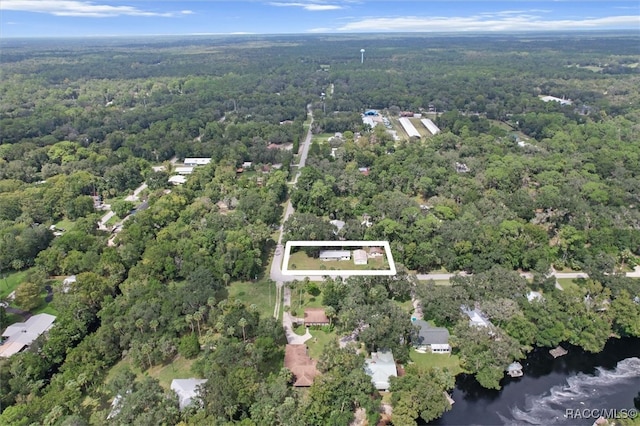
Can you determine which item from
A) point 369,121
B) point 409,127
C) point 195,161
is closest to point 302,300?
point 195,161

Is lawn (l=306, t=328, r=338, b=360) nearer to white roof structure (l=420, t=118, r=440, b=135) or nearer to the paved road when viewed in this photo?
the paved road

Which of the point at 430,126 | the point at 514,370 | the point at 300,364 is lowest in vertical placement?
the point at 514,370

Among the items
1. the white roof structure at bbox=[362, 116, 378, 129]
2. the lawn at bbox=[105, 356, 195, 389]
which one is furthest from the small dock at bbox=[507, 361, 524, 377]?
the white roof structure at bbox=[362, 116, 378, 129]

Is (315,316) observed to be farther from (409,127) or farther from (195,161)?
(409,127)

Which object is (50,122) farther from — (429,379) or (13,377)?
(429,379)

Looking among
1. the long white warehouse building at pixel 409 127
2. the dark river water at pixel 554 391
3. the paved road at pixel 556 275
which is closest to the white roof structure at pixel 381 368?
the dark river water at pixel 554 391
